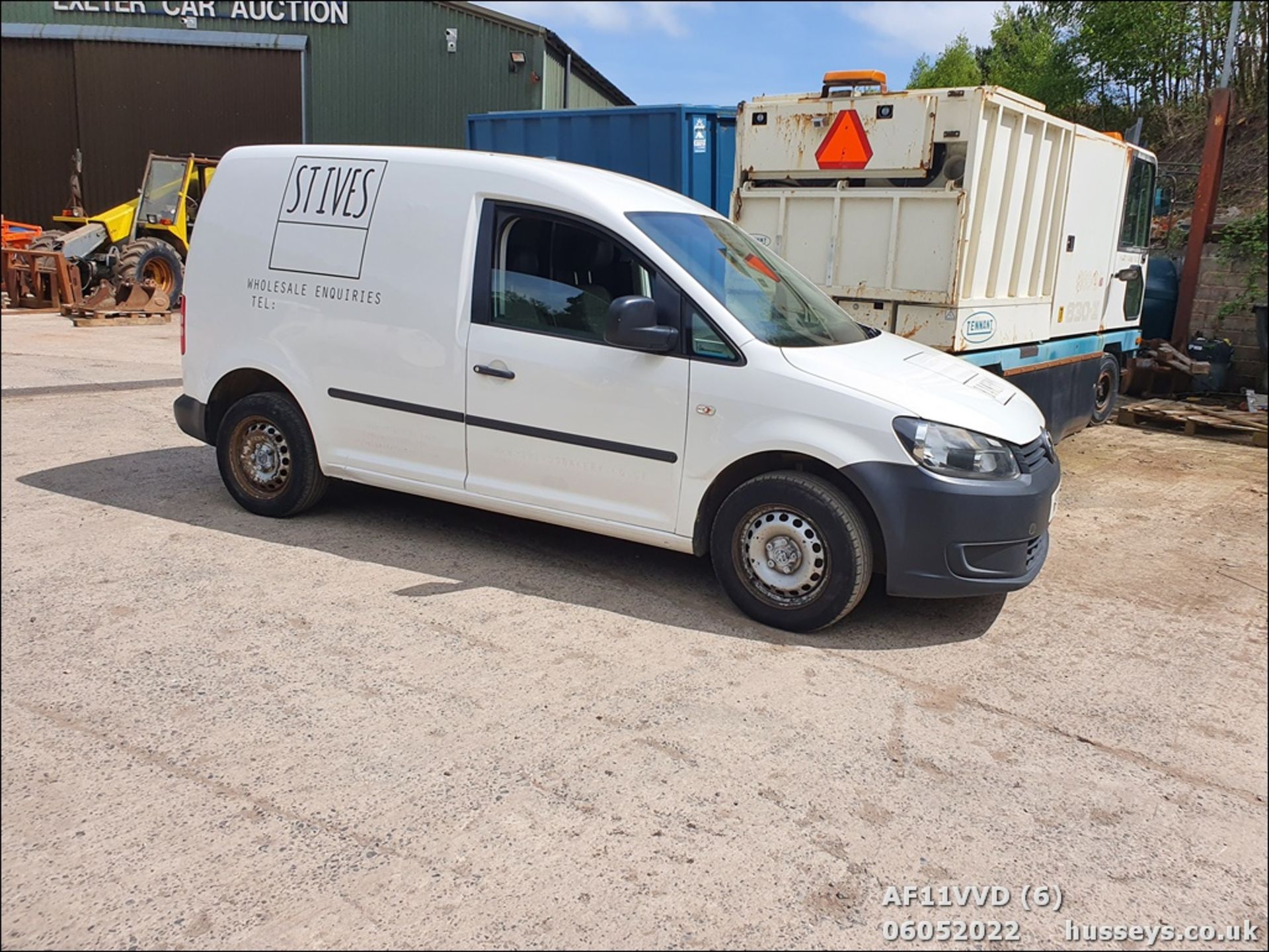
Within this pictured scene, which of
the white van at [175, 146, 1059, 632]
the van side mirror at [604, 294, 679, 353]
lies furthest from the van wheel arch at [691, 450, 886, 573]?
the van side mirror at [604, 294, 679, 353]

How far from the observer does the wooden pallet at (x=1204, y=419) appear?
30.7 ft

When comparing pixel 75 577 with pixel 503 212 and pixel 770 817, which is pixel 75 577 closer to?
pixel 503 212

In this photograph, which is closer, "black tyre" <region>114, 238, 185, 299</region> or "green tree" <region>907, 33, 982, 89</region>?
"black tyre" <region>114, 238, 185, 299</region>

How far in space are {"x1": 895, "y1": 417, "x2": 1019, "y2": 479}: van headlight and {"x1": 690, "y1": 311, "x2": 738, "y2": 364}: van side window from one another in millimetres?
808

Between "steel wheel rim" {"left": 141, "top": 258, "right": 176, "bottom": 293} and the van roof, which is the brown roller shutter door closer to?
"steel wheel rim" {"left": 141, "top": 258, "right": 176, "bottom": 293}

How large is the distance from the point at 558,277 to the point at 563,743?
7.80 feet

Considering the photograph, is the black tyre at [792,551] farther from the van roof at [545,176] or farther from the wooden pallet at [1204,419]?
the wooden pallet at [1204,419]

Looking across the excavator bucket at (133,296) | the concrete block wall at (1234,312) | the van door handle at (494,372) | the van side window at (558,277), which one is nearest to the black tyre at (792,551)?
the van side window at (558,277)

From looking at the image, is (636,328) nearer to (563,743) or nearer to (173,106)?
(563,743)

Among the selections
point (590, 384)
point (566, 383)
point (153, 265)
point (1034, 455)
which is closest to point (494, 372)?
point (566, 383)

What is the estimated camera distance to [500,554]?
551 cm

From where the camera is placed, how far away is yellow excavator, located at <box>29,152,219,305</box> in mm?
15891

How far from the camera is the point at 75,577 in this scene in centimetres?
456

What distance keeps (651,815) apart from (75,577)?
2938mm
